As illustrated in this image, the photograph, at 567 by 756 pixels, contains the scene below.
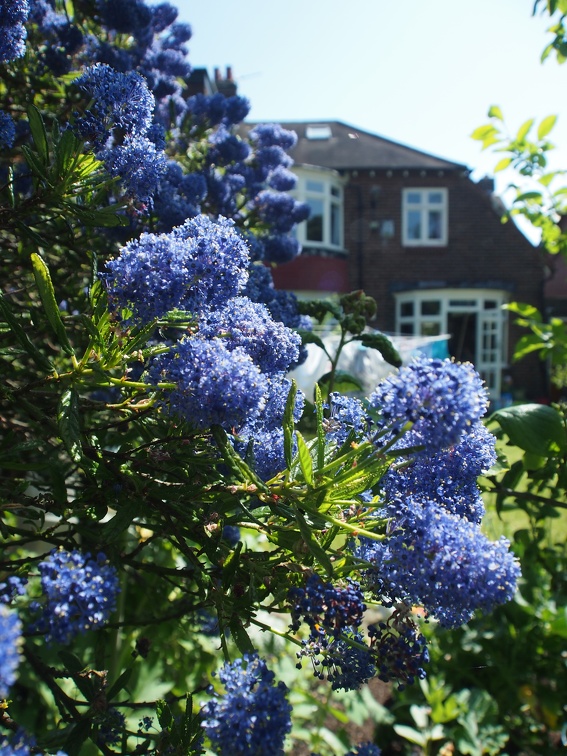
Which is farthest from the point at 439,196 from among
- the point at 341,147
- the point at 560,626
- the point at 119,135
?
the point at 119,135

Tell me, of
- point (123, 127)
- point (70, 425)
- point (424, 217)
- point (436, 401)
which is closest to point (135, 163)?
point (123, 127)

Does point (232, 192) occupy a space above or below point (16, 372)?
above

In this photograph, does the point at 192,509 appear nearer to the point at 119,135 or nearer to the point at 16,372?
the point at 16,372

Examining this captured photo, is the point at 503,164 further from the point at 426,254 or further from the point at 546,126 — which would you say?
the point at 426,254

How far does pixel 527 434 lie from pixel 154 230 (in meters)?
1.40

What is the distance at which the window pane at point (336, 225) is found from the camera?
21.0 meters

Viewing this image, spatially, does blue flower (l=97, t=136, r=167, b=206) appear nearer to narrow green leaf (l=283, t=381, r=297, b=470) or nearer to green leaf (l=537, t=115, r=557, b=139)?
narrow green leaf (l=283, t=381, r=297, b=470)

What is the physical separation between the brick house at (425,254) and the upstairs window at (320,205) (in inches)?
1.2

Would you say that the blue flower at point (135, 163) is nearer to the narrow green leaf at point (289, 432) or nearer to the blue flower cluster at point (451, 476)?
the narrow green leaf at point (289, 432)

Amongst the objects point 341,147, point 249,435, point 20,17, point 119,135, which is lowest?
point 249,435

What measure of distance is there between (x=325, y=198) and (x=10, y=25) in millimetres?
19457

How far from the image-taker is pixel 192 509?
138 centimetres

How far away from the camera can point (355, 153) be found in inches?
855

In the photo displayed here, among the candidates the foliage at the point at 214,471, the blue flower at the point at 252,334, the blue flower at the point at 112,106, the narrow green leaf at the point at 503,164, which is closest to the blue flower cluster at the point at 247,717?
the foliage at the point at 214,471
